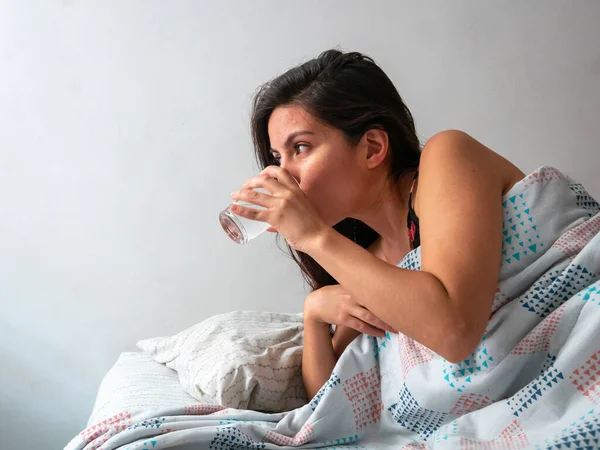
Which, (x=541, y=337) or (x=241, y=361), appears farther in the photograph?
(x=241, y=361)

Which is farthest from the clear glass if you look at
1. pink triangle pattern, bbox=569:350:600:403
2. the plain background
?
the plain background

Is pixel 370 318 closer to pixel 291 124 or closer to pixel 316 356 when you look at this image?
pixel 316 356

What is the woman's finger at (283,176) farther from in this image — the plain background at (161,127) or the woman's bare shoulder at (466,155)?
the plain background at (161,127)

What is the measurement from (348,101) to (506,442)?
64 centimetres

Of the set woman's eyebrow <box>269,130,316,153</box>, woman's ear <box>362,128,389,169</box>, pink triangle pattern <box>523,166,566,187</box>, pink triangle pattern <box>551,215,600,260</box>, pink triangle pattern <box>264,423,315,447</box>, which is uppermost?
woman's eyebrow <box>269,130,316,153</box>

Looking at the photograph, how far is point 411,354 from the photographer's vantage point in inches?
35.0

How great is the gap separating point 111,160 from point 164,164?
0.16m

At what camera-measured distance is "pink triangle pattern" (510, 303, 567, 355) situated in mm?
757

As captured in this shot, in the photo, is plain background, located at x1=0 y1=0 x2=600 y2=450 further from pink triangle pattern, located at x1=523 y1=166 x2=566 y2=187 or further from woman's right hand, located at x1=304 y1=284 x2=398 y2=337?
pink triangle pattern, located at x1=523 y1=166 x2=566 y2=187

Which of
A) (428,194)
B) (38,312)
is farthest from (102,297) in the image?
(428,194)

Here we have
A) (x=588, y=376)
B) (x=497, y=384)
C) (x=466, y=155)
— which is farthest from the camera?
(x=466, y=155)

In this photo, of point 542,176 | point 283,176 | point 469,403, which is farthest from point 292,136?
point 469,403

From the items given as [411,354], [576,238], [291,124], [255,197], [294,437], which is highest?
[291,124]

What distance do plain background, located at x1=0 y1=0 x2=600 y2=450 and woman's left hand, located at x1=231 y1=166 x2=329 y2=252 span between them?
90cm
